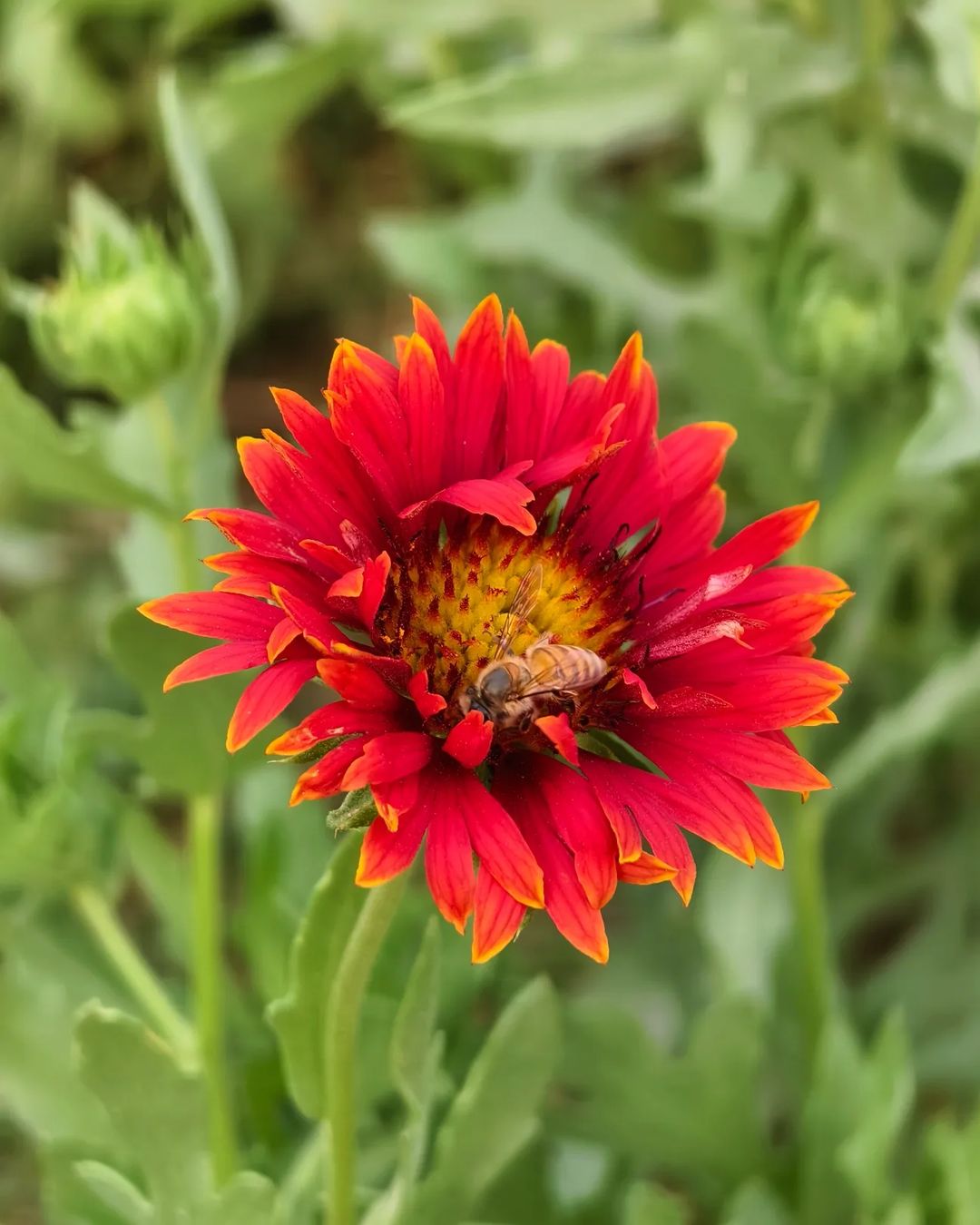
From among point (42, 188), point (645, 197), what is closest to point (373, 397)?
point (645, 197)

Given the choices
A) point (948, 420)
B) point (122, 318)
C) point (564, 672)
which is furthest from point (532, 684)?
point (948, 420)

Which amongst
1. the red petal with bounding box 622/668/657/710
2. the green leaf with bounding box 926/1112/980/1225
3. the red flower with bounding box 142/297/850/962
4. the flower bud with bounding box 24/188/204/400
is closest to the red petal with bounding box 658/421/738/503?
the red flower with bounding box 142/297/850/962

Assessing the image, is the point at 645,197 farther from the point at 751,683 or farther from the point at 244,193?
the point at 751,683

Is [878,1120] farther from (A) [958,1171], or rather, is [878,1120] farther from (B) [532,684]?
(B) [532,684]

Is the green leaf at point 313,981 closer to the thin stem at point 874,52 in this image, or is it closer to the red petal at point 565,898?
the red petal at point 565,898

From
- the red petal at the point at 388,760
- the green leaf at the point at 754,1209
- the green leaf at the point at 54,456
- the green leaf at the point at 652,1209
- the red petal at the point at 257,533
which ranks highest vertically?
the red petal at the point at 257,533

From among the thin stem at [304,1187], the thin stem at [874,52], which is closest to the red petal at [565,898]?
the thin stem at [304,1187]
